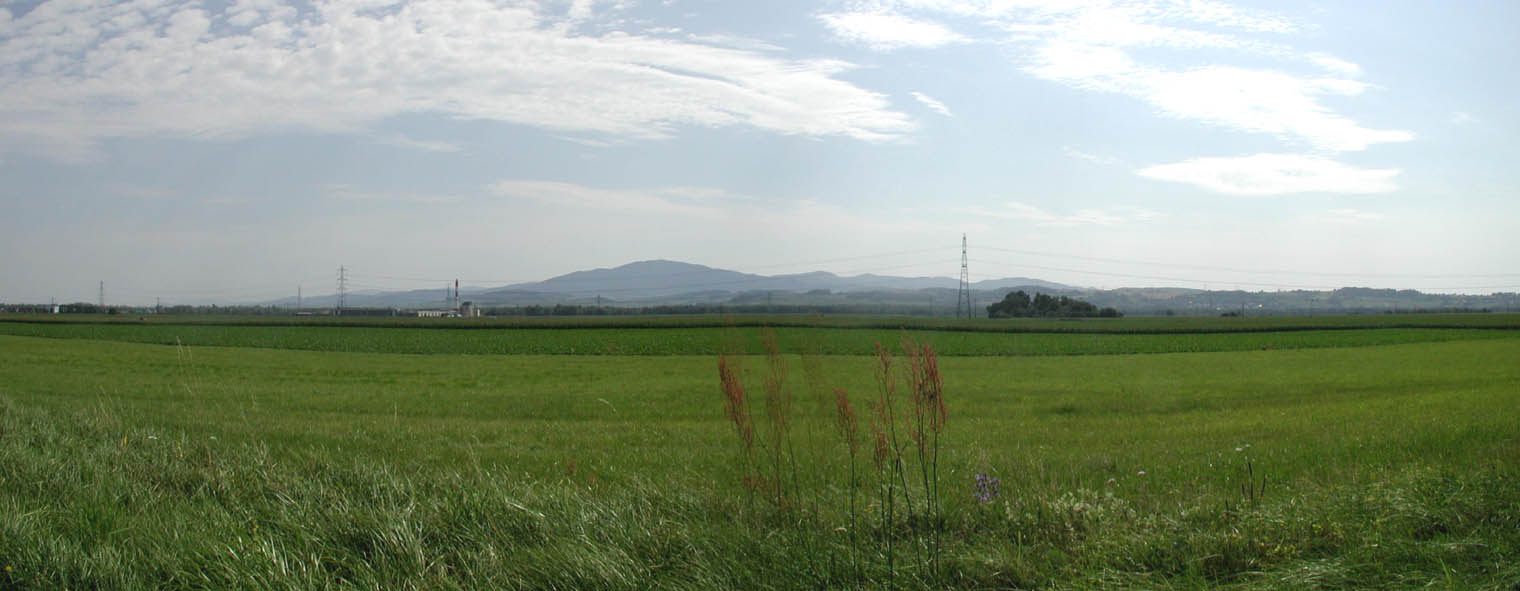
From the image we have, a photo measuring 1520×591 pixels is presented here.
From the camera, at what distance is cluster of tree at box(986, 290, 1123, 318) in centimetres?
6838

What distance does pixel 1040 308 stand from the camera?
234ft

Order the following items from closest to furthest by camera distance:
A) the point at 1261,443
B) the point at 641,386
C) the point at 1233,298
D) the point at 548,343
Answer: the point at 1261,443
the point at 641,386
the point at 548,343
the point at 1233,298

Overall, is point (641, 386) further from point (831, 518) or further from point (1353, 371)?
point (1353, 371)

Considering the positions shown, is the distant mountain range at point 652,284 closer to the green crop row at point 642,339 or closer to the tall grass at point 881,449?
the green crop row at point 642,339

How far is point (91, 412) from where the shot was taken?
40.2 ft

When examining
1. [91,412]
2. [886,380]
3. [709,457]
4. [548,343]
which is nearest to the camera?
[886,380]

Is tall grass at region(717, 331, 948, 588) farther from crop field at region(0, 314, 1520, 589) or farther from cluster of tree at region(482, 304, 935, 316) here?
cluster of tree at region(482, 304, 935, 316)

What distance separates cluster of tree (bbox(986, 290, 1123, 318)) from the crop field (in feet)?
171

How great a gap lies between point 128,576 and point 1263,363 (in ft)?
104

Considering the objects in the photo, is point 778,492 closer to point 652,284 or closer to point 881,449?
point 881,449

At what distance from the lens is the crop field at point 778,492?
204 inches

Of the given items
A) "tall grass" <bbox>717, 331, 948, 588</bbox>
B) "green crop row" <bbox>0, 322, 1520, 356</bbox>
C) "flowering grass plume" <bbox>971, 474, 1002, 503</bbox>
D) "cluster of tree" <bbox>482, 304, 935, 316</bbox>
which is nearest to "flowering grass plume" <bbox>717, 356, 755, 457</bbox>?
"tall grass" <bbox>717, 331, 948, 588</bbox>

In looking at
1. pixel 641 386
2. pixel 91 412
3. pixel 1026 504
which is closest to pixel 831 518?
pixel 1026 504

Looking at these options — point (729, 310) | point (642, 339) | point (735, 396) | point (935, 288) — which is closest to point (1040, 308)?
point (935, 288)
